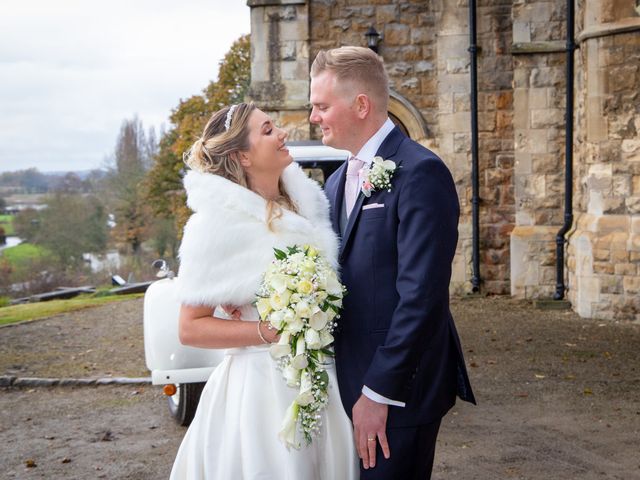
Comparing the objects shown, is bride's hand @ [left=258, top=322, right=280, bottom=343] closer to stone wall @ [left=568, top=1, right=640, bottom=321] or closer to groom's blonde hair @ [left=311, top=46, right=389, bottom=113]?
groom's blonde hair @ [left=311, top=46, right=389, bottom=113]

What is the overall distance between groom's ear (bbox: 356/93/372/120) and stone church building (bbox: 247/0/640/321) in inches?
353

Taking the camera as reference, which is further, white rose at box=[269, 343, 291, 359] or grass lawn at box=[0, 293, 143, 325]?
grass lawn at box=[0, 293, 143, 325]

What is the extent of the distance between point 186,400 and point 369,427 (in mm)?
3879

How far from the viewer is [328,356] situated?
3016 mm

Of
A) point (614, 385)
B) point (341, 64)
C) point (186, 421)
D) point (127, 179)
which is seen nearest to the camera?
point (341, 64)

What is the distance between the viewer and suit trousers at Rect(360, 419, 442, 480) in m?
2.86

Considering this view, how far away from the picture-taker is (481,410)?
692 centimetres

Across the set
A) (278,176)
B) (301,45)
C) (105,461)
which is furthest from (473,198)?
(278,176)

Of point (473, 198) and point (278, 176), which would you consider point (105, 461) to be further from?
point (473, 198)

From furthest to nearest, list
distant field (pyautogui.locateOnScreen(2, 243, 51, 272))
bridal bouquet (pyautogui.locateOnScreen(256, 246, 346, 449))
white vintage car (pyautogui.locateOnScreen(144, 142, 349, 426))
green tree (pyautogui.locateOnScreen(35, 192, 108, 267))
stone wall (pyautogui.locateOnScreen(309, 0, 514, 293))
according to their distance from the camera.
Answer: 1. green tree (pyautogui.locateOnScreen(35, 192, 108, 267))
2. distant field (pyautogui.locateOnScreen(2, 243, 51, 272))
3. stone wall (pyautogui.locateOnScreen(309, 0, 514, 293))
4. white vintage car (pyautogui.locateOnScreen(144, 142, 349, 426))
5. bridal bouquet (pyautogui.locateOnScreen(256, 246, 346, 449))

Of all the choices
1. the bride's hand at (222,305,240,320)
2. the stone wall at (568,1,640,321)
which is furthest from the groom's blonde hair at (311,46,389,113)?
the stone wall at (568,1,640,321)

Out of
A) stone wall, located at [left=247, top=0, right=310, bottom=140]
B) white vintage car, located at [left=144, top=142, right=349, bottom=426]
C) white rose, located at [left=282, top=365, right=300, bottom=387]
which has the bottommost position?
white vintage car, located at [left=144, top=142, right=349, bottom=426]

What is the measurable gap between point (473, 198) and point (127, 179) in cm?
3203

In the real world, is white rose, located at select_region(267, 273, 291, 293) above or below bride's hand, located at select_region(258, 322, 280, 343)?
above
